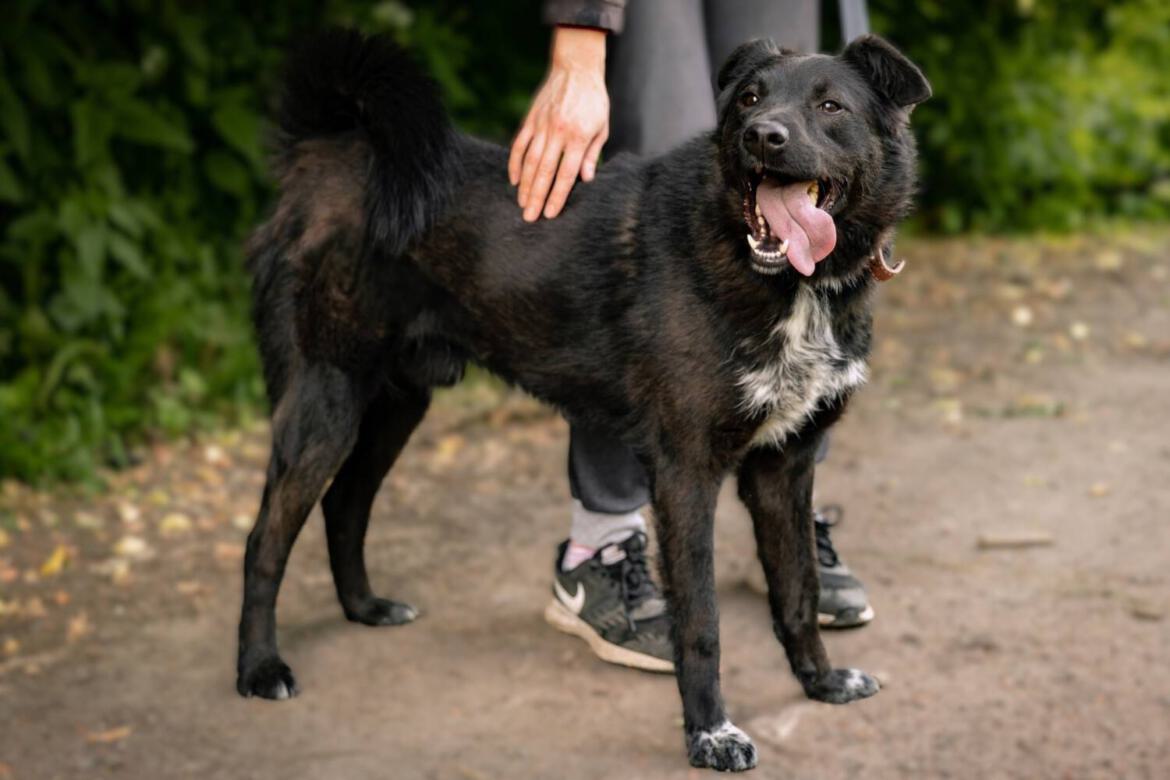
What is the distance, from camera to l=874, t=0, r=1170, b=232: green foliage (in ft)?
26.3

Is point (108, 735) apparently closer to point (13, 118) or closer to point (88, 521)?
point (88, 521)

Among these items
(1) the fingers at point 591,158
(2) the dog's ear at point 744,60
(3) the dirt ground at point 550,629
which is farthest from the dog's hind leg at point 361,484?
(2) the dog's ear at point 744,60

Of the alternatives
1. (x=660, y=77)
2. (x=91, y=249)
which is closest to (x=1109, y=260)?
(x=660, y=77)

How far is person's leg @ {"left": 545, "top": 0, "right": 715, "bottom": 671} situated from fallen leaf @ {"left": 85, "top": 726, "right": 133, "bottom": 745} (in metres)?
1.07

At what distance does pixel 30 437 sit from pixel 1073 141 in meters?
5.87

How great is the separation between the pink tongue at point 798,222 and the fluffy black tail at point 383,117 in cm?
80

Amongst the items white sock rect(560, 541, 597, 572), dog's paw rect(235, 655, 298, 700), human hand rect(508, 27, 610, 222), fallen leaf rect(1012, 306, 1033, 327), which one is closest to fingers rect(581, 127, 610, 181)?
human hand rect(508, 27, 610, 222)

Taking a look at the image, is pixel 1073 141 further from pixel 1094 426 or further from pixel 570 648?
pixel 570 648

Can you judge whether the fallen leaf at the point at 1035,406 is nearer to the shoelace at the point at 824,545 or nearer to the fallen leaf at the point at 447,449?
the shoelace at the point at 824,545

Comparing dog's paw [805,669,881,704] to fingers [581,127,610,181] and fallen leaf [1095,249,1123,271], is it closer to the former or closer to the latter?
fingers [581,127,610,181]

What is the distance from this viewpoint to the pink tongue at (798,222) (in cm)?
273

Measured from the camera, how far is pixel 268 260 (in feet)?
11.2

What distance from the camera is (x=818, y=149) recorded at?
2.71 metres

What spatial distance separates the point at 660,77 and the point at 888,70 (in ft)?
2.44
